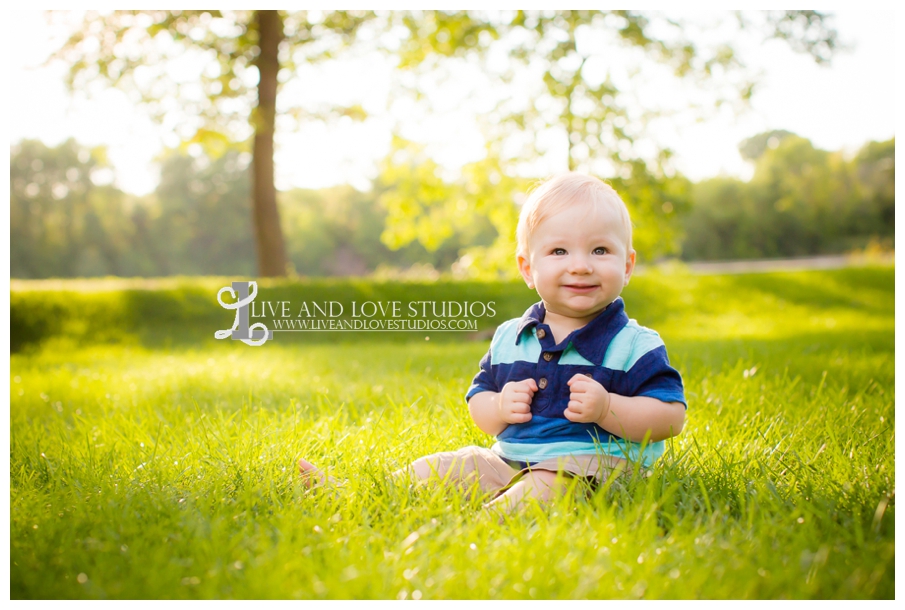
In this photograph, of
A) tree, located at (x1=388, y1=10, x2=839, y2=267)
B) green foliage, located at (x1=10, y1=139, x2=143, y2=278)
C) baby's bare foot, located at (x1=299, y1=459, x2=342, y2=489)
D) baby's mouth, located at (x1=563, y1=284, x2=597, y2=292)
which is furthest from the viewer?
green foliage, located at (x1=10, y1=139, x2=143, y2=278)

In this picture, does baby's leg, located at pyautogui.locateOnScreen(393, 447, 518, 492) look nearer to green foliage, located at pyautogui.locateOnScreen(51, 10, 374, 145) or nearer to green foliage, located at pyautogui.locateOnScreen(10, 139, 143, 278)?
green foliage, located at pyautogui.locateOnScreen(51, 10, 374, 145)

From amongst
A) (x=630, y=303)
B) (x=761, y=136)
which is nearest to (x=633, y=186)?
(x=761, y=136)

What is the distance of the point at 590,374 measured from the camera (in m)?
1.71

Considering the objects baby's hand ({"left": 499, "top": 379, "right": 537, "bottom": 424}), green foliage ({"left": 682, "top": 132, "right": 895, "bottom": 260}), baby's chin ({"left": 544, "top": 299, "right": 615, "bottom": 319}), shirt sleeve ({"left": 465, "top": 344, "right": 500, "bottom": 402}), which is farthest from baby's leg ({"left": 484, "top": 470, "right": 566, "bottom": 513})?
green foliage ({"left": 682, "top": 132, "right": 895, "bottom": 260})

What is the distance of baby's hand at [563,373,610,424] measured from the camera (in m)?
1.59

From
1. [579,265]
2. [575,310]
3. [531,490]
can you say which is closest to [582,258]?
[579,265]

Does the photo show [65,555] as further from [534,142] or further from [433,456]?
[534,142]

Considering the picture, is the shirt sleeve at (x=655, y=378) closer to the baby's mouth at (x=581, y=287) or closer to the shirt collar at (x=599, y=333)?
the shirt collar at (x=599, y=333)

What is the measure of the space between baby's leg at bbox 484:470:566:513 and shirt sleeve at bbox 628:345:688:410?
31 cm

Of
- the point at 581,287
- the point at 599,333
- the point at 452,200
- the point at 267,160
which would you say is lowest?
the point at 599,333

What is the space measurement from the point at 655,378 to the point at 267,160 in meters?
9.15

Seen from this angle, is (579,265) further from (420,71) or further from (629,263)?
(420,71)

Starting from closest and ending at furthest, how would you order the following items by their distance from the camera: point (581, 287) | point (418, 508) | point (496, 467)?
point (418, 508) → point (581, 287) → point (496, 467)

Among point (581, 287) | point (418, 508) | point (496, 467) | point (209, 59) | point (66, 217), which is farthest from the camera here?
point (66, 217)
